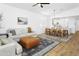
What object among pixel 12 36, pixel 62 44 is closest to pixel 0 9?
pixel 12 36

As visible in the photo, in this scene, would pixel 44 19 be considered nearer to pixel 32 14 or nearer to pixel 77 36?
pixel 32 14

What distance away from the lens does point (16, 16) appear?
2.02 meters

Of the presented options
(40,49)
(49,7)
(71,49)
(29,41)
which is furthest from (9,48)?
(71,49)

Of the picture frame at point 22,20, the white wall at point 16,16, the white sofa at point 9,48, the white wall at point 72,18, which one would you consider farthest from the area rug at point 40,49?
the white wall at point 72,18

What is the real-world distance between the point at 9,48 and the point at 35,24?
0.79 meters

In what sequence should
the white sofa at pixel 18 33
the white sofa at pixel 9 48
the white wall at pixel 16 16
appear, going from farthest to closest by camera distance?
the white sofa at pixel 18 33
the white wall at pixel 16 16
the white sofa at pixel 9 48

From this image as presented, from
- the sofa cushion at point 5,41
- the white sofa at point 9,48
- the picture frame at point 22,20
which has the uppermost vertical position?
the picture frame at point 22,20

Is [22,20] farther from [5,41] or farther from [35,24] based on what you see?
[5,41]

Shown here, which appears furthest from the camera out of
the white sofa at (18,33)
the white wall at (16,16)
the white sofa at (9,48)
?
the white sofa at (18,33)

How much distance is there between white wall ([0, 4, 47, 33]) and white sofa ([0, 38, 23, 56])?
335 mm

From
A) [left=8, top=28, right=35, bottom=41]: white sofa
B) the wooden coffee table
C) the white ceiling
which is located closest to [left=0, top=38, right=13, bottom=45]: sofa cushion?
[left=8, top=28, right=35, bottom=41]: white sofa

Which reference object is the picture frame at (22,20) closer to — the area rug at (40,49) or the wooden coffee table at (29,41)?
the wooden coffee table at (29,41)

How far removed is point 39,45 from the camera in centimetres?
231

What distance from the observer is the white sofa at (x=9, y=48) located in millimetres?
1776
